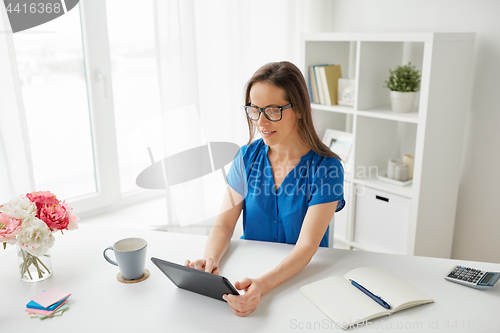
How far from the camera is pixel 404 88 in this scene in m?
2.43

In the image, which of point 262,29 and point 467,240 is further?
point 262,29

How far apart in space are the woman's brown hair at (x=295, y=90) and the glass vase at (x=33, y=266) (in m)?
0.84

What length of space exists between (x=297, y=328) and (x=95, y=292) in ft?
1.89

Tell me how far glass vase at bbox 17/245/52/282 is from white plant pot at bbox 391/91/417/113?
1915 millimetres

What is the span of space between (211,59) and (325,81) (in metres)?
0.70

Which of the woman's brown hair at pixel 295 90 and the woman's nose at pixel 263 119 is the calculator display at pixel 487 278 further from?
the woman's nose at pixel 263 119

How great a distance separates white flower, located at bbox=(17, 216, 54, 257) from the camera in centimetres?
121

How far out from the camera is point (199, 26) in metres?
2.44

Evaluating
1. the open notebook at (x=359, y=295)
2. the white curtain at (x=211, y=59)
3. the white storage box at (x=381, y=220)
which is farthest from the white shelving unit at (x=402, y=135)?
the open notebook at (x=359, y=295)

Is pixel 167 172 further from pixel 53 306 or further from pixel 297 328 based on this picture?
pixel 297 328

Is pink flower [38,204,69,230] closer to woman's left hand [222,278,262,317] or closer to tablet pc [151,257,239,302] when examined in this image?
tablet pc [151,257,239,302]

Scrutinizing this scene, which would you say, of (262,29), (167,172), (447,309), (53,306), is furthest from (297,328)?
(262,29)

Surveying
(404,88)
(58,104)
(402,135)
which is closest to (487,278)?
(404,88)

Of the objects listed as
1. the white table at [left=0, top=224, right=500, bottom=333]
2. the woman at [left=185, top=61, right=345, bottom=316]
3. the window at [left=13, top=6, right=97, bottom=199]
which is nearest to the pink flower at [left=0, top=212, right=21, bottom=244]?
the white table at [left=0, top=224, right=500, bottom=333]
